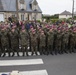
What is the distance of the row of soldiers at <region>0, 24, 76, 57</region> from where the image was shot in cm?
1180

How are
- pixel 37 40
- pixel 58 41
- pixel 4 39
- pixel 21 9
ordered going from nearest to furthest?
pixel 4 39 → pixel 37 40 → pixel 58 41 → pixel 21 9

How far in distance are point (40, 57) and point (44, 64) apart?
4.73 ft

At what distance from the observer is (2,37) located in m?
11.7

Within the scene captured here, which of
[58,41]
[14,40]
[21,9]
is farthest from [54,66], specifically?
[21,9]

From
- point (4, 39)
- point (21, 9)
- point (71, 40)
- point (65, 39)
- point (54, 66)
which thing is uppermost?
point (21, 9)

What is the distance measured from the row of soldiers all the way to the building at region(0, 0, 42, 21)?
26075mm

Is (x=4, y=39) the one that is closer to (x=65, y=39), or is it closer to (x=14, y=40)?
(x=14, y=40)

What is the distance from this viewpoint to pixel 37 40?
1220cm

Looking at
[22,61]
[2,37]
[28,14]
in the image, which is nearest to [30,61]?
[22,61]

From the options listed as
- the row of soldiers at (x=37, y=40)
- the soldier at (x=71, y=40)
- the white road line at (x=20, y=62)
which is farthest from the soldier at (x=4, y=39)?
the soldier at (x=71, y=40)

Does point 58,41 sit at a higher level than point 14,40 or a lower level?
lower

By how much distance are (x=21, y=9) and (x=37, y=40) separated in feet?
103

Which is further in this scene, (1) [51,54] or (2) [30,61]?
(1) [51,54]

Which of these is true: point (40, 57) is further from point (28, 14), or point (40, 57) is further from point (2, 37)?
point (28, 14)
